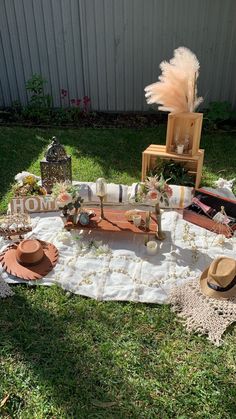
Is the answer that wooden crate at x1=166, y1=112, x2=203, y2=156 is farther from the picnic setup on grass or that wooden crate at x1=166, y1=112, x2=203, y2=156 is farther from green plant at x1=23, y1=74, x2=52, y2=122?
green plant at x1=23, y1=74, x2=52, y2=122

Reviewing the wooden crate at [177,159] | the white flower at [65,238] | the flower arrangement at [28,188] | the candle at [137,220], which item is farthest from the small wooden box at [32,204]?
the wooden crate at [177,159]

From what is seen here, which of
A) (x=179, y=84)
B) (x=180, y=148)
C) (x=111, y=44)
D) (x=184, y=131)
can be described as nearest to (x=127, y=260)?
(x=180, y=148)

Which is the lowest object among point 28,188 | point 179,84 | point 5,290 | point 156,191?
point 5,290

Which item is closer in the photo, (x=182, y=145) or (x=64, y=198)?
(x=64, y=198)

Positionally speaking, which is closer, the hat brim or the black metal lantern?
the hat brim

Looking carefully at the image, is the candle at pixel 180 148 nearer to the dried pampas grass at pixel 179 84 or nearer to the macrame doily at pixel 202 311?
the dried pampas grass at pixel 179 84

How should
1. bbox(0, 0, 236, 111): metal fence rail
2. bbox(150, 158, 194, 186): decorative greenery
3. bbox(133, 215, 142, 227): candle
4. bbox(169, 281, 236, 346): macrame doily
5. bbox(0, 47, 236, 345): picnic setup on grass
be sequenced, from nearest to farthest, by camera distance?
bbox(169, 281, 236, 346): macrame doily → bbox(0, 47, 236, 345): picnic setup on grass → bbox(133, 215, 142, 227): candle → bbox(150, 158, 194, 186): decorative greenery → bbox(0, 0, 236, 111): metal fence rail

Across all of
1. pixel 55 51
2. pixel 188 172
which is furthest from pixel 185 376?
pixel 55 51

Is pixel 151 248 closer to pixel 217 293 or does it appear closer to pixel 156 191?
pixel 156 191

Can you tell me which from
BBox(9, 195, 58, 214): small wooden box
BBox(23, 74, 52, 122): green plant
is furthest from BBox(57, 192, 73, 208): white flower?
BBox(23, 74, 52, 122): green plant

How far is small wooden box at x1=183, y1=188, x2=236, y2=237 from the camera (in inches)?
158

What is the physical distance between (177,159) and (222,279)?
6.70ft

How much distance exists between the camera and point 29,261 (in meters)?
3.43

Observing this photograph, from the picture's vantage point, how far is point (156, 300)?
3.14m
